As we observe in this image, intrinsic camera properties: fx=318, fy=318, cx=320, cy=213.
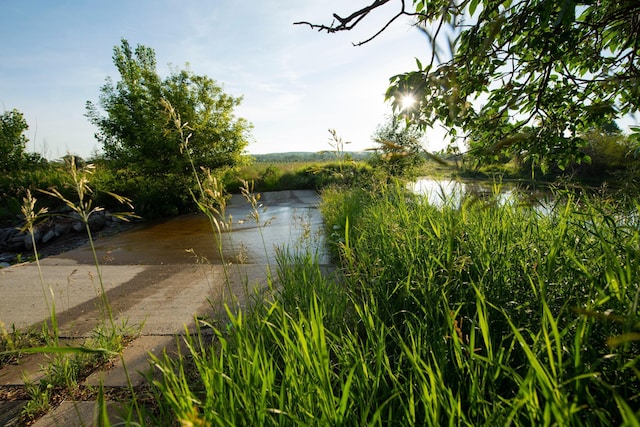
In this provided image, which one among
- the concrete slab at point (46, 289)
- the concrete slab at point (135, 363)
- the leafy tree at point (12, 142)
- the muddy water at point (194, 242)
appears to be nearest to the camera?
the concrete slab at point (135, 363)

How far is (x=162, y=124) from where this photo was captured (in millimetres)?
9703

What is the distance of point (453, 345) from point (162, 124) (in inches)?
414

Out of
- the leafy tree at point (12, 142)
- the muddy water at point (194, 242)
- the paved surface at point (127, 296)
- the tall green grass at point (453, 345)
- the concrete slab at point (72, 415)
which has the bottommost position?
the muddy water at point (194, 242)

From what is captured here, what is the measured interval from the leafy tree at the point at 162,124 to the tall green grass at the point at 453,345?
9401 mm

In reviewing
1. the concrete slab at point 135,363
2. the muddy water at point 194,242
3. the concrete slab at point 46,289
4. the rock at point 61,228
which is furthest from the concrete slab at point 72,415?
the rock at point 61,228

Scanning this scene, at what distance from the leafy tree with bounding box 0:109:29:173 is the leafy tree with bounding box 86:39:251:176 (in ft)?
12.0

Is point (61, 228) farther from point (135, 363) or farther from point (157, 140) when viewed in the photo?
point (135, 363)

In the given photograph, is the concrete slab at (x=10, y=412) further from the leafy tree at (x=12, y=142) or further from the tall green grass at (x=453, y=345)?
the leafy tree at (x=12, y=142)

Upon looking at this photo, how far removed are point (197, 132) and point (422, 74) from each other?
10419 mm

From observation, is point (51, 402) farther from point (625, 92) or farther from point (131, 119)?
point (131, 119)

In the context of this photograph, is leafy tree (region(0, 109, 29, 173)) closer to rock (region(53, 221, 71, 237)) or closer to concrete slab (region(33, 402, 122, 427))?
rock (region(53, 221, 71, 237))

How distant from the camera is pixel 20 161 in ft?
39.6

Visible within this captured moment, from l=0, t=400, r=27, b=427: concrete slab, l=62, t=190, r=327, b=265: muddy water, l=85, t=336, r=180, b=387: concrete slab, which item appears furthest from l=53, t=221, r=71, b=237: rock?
l=0, t=400, r=27, b=427: concrete slab

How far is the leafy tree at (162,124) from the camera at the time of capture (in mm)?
10281
